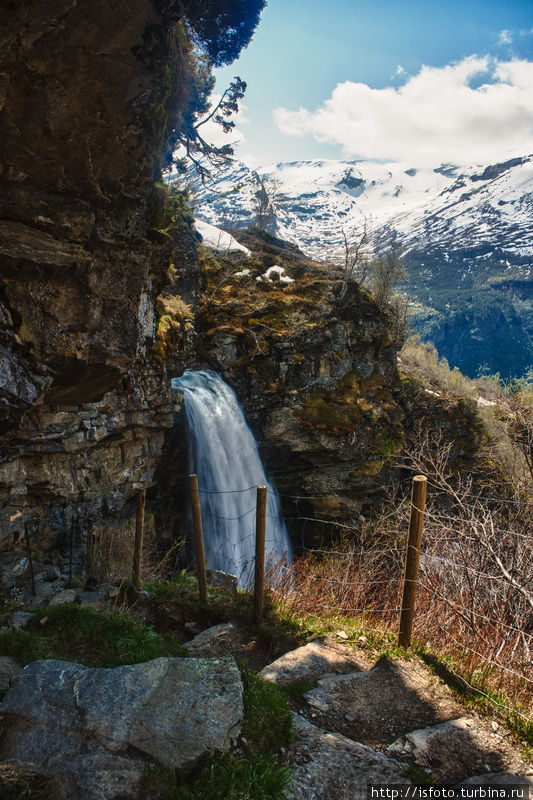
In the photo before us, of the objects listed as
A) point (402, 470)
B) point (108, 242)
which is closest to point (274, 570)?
point (108, 242)

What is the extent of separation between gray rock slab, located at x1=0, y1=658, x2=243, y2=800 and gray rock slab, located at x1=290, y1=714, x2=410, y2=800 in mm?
591

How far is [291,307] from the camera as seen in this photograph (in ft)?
70.9

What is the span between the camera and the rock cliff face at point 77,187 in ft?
14.8

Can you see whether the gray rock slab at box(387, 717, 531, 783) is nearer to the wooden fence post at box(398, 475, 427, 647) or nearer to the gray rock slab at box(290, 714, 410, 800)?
the gray rock slab at box(290, 714, 410, 800)

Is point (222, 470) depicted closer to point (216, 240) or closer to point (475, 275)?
point (216, 240)

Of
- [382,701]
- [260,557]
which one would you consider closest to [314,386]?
[260,557]

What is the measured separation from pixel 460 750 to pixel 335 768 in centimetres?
109

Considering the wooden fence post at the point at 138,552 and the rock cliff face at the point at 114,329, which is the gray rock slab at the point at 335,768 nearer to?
the wooden fence post at the point at 138,552

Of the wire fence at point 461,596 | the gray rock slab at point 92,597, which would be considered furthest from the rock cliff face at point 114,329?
the wire fence at point 461,596

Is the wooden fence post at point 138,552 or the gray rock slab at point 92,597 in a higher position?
the wooden fence post at point 138,552

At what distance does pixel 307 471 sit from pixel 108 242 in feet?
50.0

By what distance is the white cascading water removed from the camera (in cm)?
1535

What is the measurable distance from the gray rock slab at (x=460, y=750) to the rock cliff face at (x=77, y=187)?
5863 mm

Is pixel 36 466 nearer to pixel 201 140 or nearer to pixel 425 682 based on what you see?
pixel 425 682
